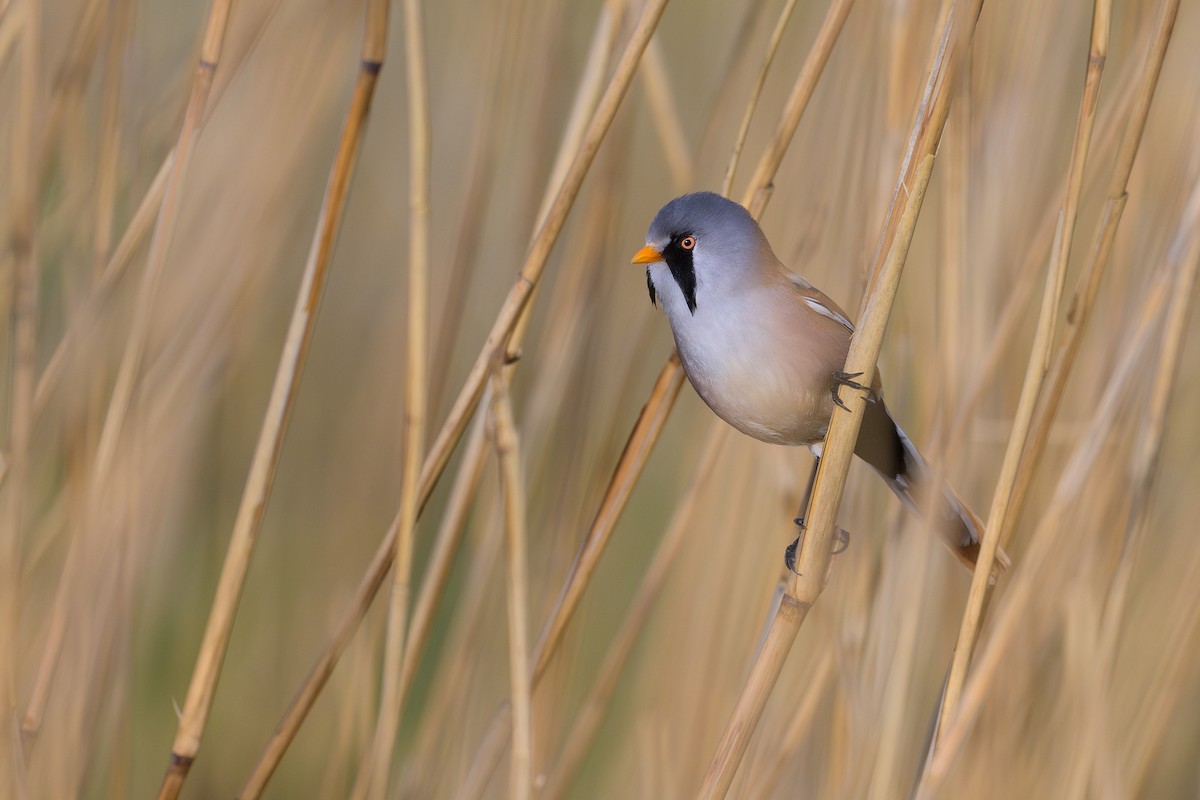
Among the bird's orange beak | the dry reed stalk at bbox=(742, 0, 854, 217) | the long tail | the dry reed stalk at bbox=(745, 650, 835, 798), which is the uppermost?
the dry reed stalk at bbox=(742, 0, 854, 217)

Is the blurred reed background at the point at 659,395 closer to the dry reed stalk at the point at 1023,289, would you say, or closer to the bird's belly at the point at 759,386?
the dry reed stalk at the point at 1023,289

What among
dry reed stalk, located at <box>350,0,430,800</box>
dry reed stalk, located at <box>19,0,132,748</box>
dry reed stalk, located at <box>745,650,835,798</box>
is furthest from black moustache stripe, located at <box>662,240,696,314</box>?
dry reed stalk, located at <box>19,0,132,748</box>

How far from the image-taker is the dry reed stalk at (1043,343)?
3.51 ft

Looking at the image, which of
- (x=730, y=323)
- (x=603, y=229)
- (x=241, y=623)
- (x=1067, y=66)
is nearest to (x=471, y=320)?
(x=241, y=623)

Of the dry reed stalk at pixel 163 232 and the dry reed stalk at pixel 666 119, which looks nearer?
the dry reed stalk at pixel 163 232

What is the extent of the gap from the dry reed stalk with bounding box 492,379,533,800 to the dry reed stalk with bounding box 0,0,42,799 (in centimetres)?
55

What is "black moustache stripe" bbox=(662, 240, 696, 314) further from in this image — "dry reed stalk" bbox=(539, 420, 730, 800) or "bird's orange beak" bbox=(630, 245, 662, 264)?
"dry reed stalk" bbox=(539, 420, 730, 800)

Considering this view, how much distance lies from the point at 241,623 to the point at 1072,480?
1.85 m

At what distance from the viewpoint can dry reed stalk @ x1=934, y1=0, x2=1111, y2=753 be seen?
107 centimetres

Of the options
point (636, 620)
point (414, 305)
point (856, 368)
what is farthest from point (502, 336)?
point (636, 620)

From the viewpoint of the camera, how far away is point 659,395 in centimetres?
137

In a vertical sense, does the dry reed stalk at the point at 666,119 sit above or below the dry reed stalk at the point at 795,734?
above

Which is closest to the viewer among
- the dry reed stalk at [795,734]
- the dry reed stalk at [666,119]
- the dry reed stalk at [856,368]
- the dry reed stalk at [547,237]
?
the dry reed stalk at [856,368]

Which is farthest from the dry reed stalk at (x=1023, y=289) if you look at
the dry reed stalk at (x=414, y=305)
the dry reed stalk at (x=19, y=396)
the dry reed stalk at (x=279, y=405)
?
the dry reed stalk at (x=19, y=396)
